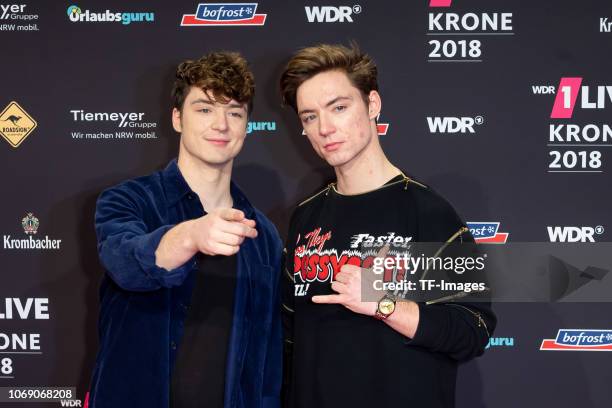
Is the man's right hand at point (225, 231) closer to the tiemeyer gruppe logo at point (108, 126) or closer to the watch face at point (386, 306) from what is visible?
the watch face at point (386, 306)

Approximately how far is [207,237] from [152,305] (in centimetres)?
49

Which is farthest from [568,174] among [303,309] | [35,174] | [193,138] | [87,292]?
[35,174]

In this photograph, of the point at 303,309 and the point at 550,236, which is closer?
the point at 303,309

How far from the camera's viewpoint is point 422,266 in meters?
1.61

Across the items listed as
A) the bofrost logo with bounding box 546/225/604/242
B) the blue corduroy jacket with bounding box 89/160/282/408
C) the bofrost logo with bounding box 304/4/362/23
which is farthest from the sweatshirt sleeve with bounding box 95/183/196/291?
the bofrost logo with bounding box 546/225/604/242

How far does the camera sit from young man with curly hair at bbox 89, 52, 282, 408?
1.54 m

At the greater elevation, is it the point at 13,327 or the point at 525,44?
the point at 525,44

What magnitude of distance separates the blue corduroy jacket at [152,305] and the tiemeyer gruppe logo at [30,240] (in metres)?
1.10

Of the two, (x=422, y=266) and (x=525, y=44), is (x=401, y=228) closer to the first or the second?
(x=422, y=266)

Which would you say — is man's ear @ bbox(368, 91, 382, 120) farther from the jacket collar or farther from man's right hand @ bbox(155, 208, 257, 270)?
man's right hand @ bbox(155, 208, 257, 270)

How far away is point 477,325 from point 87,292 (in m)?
1.73

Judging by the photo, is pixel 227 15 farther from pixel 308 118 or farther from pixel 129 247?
pixel 129 247

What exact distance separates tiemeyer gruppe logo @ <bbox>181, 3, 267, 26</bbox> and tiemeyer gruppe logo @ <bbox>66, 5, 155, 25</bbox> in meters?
0.20

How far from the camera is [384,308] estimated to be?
1504 millimetres
